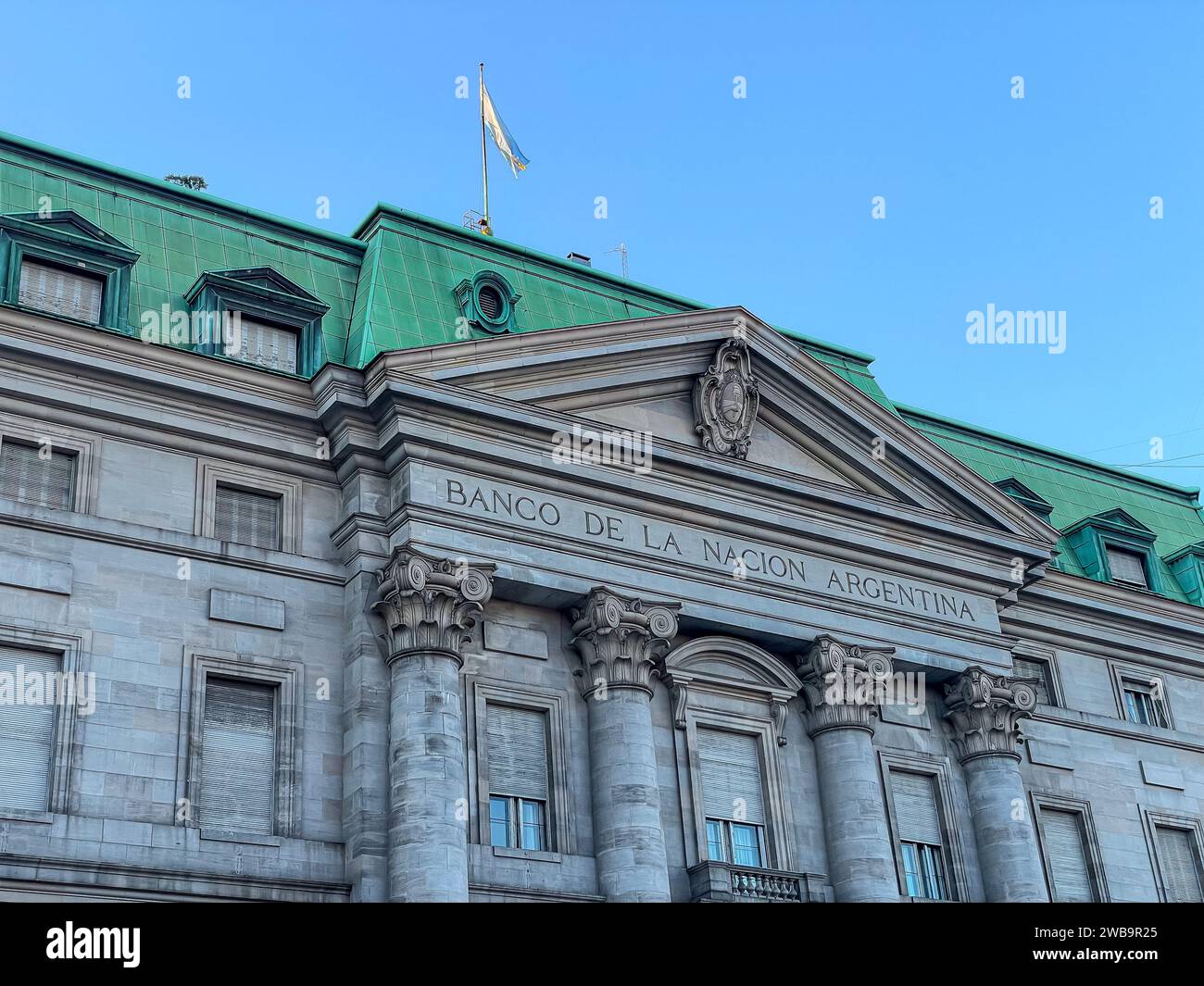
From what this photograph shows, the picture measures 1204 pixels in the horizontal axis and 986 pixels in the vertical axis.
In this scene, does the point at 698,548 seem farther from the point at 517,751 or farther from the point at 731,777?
the point at 517,751

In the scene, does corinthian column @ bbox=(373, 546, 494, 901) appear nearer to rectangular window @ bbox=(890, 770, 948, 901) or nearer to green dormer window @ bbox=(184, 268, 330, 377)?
green dormer window @ bbox=(184, 268, 330, 377)

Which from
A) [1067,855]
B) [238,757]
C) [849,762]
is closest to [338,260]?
[238,757]

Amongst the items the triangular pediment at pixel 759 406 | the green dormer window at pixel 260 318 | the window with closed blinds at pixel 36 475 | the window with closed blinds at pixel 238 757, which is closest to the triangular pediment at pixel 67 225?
the green dormer window at pixel 260 318

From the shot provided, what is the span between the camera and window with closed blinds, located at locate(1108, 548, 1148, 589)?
1983 inches

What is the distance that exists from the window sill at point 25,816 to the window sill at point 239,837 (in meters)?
Result: 2.86

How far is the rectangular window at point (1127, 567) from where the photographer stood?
50375 millimetres

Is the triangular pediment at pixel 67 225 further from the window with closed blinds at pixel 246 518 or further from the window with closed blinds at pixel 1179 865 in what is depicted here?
the window with closed blinds at pixel 1179 865

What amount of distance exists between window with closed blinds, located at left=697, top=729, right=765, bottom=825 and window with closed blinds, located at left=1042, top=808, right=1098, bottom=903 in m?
9.12

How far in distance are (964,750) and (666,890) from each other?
10880 millimetres

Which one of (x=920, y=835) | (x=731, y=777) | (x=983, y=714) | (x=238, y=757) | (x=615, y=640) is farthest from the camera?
(x=983, y=714)

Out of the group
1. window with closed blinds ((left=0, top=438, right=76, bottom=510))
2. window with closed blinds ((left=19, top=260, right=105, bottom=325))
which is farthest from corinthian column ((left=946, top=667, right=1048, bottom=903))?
window with closed blinds ((left=19, top=260, right=105, bottom=325))

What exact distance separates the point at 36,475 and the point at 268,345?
629cm

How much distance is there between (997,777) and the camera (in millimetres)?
41594

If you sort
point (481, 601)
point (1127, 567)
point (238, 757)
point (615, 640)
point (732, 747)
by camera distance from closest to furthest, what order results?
point (238, 757)
point (481, 601)
point (615, 640)
point (732, 747)
point (1127, 567)
